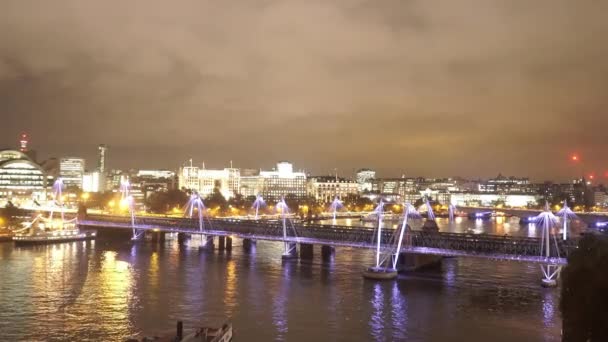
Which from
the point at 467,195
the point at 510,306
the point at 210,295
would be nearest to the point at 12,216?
the point at 210,295

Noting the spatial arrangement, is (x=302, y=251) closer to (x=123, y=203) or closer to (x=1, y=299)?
(x=1, y=299)

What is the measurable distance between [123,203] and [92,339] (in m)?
76.6

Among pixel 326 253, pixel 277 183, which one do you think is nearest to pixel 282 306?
pixel 326 253

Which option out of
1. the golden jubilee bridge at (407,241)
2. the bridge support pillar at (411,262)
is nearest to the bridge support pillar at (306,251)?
the golden jubilee bridge at (407,241)

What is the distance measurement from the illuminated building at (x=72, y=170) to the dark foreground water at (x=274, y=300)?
384 feet

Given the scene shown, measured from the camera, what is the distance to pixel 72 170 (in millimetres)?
149625

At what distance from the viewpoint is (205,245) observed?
1714 inches

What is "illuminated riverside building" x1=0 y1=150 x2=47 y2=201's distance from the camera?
90.8 m

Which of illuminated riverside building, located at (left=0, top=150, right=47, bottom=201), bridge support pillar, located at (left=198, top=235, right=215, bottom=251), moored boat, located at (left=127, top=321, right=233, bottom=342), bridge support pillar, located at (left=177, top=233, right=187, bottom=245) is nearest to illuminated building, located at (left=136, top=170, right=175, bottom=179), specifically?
illuminated riverside building, located at (left=0, top=150, right=47, bottom=201)

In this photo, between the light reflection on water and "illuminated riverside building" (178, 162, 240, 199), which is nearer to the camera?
the light reflection on water

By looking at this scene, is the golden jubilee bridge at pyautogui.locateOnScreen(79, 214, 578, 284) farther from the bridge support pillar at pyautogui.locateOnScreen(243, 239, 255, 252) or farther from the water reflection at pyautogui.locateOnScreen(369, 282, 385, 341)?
the water reflection at pyautogui.locateOnScreen(369, 282, 385, 341)

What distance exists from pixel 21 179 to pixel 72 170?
58633 millimetres

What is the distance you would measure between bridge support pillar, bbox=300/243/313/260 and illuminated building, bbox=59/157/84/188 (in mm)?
120187

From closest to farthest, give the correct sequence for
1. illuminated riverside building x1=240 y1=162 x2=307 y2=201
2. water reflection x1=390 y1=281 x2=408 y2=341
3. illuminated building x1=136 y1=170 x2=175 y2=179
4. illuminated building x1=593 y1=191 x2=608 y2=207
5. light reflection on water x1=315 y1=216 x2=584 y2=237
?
water reflection x1=390 y1=281 x2=408 y2=341 → light reflection on water x1=315 y1=216 x2=584 y2=237 → illuminated riverside building x1=240 y1=162 x2=307 y2=201 → illuminated building x1=593 y1=191 x2=608 y2=207 → illuminated building x1=136 y1=170 x2=175 y2=179
